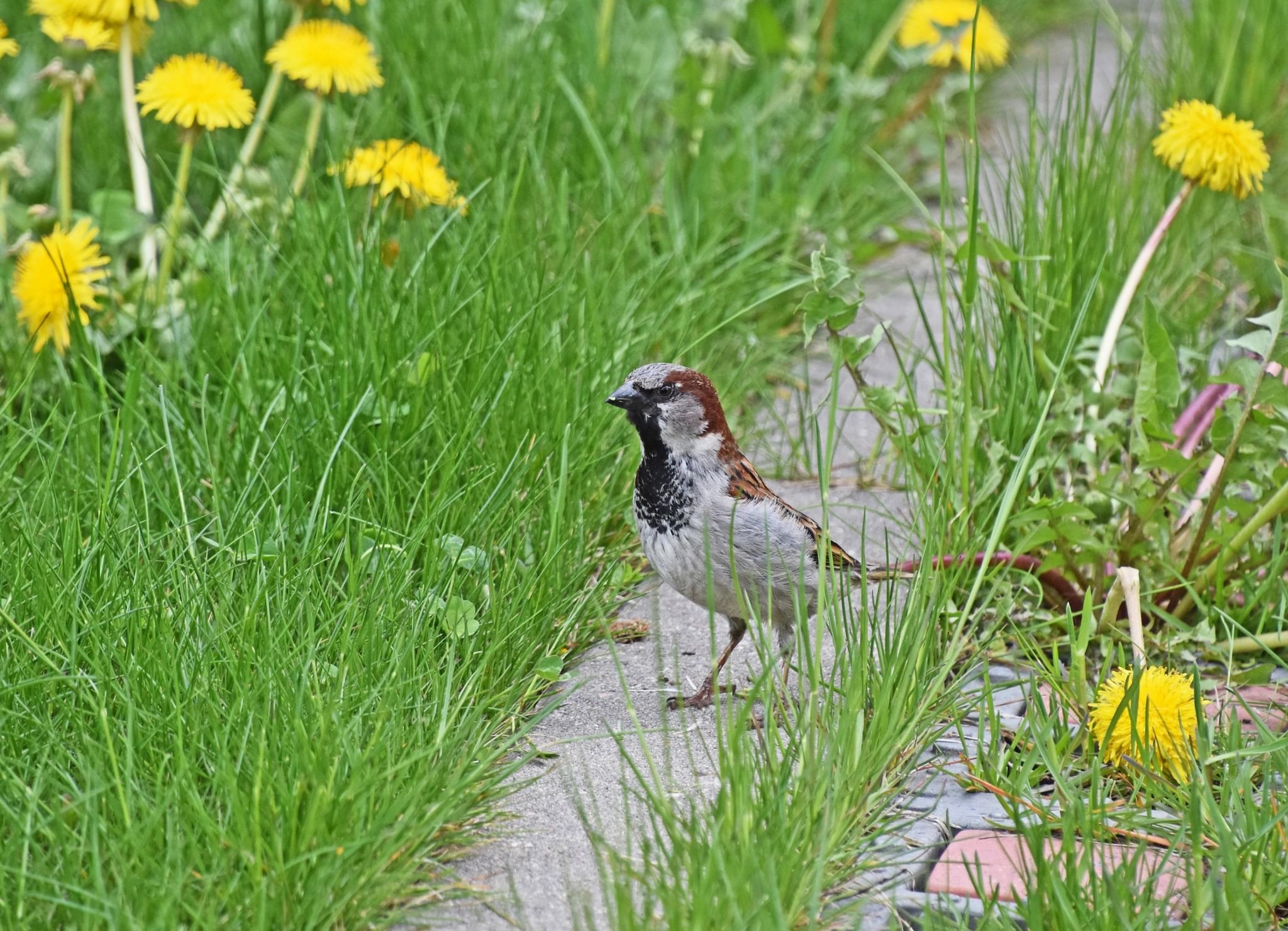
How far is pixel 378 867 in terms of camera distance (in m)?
2.24

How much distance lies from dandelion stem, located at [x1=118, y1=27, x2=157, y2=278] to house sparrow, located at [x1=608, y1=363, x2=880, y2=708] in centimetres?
172

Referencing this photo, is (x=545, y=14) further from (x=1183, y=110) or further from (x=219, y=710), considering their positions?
(x=219, y=710)

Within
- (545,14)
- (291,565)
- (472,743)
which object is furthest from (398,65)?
(472,743)

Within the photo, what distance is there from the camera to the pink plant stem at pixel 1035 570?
10.6ft

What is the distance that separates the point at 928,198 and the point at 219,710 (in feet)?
12.6

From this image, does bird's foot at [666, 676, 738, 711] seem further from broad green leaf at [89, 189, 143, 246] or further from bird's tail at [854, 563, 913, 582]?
broad green leaf at [89, 189, 143, 246]

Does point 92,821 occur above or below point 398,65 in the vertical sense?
below

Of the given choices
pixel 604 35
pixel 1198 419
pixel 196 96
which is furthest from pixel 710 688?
pixel 604 35

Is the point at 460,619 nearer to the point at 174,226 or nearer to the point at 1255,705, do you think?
the point at 1255,705

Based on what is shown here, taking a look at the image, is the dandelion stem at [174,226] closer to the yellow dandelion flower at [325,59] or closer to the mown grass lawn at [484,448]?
the mown grass lawn at [484,448]

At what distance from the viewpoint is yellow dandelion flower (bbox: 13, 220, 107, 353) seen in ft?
12.0

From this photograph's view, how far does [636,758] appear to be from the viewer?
9.15 feet

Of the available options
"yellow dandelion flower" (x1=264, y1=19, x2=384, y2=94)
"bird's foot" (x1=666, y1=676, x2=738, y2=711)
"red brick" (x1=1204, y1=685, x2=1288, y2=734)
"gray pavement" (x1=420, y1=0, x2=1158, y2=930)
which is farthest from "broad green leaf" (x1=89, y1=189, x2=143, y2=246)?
"red brick" (x1=1204, y1=685, x2=1288, y2=734)

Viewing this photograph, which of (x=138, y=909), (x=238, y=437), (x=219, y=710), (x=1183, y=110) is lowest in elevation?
(x=138, y=909)
